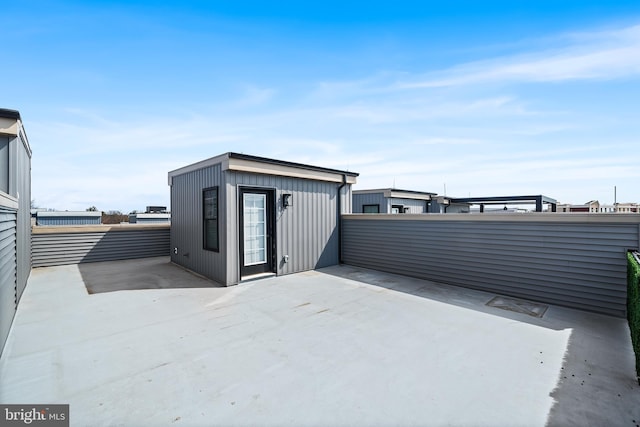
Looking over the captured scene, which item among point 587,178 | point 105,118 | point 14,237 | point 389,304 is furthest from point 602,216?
point 587,178

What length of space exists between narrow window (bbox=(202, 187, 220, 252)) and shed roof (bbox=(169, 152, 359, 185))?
61 cm

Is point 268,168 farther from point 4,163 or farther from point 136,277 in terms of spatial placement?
point 4,163

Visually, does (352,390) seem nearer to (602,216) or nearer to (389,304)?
(389,304)

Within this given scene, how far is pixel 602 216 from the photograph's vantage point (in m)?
4.06

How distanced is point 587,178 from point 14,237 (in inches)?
873

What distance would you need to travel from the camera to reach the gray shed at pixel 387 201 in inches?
463

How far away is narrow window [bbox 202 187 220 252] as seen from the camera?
5628 millimetres

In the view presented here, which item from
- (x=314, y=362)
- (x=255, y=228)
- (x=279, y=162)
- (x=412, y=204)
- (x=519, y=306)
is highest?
(x=279, y=162)

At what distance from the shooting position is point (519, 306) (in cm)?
438

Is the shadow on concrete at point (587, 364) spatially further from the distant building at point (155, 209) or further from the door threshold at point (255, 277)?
the distant building at point (155, 209)

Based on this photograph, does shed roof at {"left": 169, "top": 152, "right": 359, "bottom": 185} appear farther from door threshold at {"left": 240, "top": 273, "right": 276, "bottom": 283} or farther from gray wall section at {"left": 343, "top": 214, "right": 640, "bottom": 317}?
door threshold at {"left": 240, "top": 273, "right": 276, "bottom": 283}

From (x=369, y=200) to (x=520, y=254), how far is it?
773cm

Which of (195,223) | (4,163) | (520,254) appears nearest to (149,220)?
(195,223)

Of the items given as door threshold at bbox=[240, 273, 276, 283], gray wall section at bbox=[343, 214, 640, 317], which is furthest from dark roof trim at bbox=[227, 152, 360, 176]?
door threshold at bbox=[240, 273, 276, 283]
